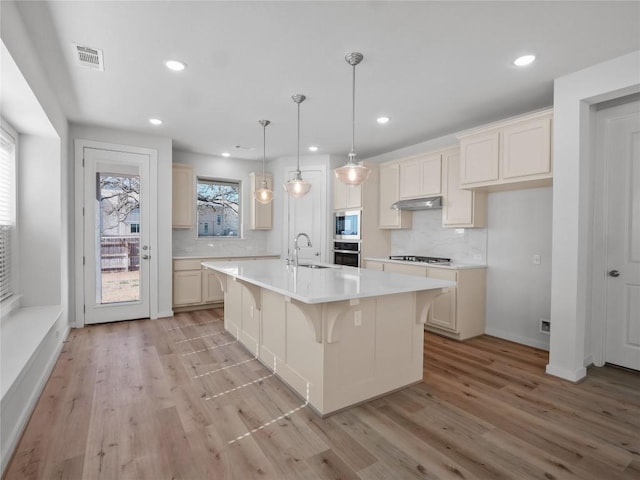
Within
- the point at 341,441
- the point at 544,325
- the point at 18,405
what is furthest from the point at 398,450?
the point at 544,325

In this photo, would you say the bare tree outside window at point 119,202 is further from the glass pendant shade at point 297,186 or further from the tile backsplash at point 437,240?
the tile backsplash at point 437,240

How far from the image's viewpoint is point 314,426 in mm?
2139

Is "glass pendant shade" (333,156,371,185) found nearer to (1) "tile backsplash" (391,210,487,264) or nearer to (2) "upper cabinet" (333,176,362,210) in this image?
(1) "tile backsplash" (391,210,487,264)

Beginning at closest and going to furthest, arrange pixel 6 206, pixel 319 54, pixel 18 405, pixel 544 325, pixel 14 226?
pixel 18 405
pixel 319 54
pixel 6 206
pixel 14 226
pixel 544 325

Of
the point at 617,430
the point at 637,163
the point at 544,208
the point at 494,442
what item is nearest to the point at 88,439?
the point at 494,442

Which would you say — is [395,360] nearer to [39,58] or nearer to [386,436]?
[386,436]

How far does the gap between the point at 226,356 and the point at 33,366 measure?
1.48 m

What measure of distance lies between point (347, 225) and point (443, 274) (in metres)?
1.89

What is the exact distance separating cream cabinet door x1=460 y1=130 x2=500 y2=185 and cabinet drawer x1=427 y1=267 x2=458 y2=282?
40.5 inches

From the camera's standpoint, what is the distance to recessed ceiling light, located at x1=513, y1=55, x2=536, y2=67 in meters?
2.54

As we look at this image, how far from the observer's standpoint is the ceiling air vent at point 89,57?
249 cm

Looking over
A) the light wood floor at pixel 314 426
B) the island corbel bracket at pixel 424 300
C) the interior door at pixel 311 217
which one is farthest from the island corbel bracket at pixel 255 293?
the interior door at pixel 311 217

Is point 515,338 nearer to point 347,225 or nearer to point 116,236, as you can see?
point 347,225

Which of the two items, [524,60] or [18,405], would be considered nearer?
[18,405]
